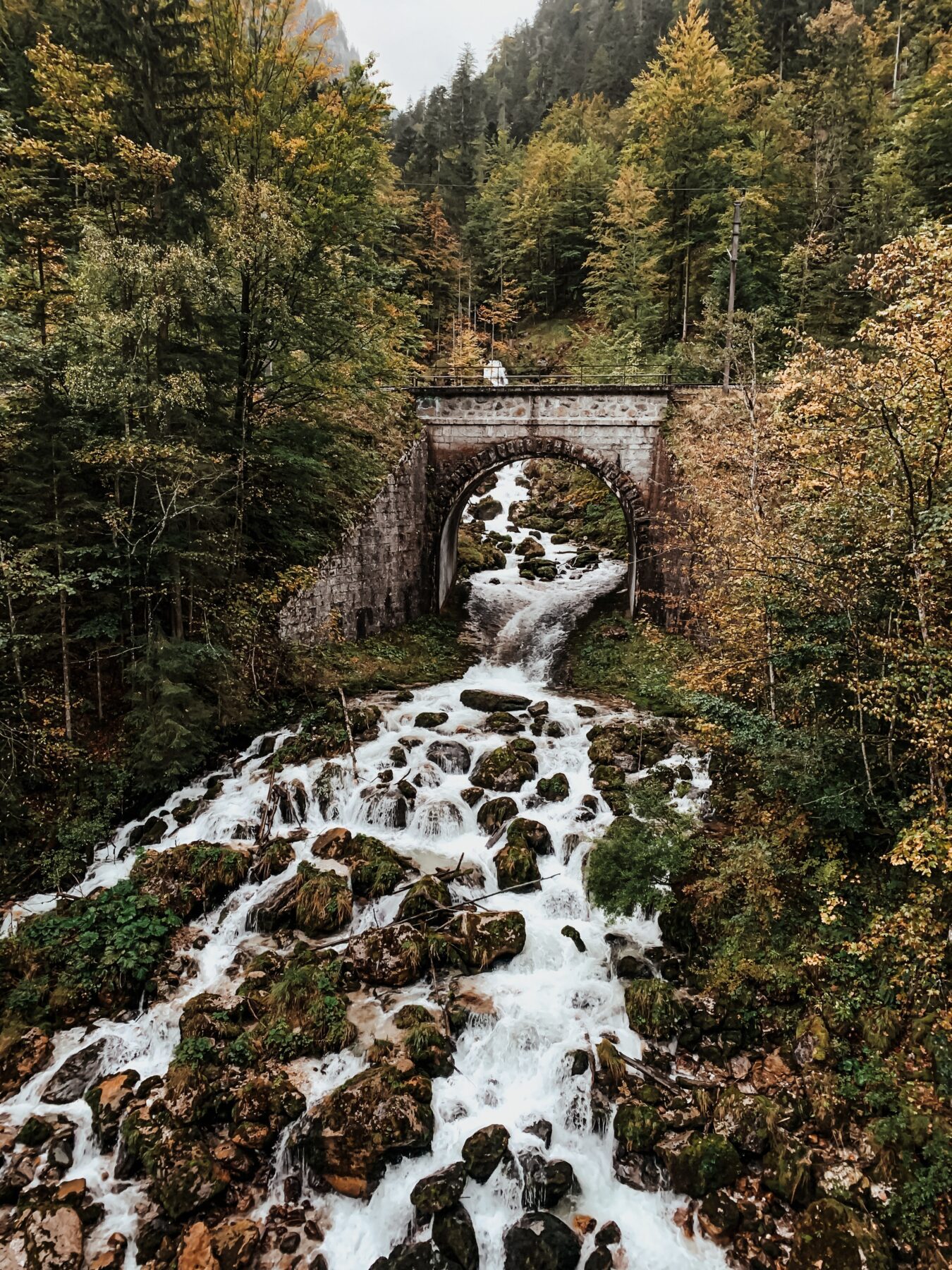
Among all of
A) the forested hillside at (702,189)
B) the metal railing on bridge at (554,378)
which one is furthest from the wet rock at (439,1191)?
the metal railing on bridge at (554,378)

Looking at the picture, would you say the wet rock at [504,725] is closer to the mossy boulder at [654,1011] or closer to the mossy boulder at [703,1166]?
the mossy boulder at [654,1011]

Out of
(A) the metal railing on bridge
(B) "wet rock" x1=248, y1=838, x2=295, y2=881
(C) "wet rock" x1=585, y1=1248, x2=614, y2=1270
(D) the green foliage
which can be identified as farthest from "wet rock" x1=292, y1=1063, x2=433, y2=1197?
(A) the metal railing on bridge

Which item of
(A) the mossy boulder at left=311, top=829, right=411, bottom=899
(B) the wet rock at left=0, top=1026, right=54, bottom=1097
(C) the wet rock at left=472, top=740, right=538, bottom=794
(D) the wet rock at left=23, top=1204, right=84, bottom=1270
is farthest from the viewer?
(C) the wet rock at left=472, top=740, right=538, bottom=794

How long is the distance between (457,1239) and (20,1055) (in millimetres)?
6375

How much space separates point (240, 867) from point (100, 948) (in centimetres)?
239

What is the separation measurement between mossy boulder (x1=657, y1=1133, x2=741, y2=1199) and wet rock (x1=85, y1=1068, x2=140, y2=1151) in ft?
22.2

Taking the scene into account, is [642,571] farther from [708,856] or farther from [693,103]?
[693,103]

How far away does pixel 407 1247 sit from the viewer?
6.86m

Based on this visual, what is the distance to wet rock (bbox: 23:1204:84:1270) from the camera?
262 inches

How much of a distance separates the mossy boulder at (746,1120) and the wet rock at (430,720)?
956cm

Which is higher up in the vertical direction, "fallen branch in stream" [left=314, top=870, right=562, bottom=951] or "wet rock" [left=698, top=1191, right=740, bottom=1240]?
"fallen branch in stream" [left=314, top=870, right=562, bottom=951]

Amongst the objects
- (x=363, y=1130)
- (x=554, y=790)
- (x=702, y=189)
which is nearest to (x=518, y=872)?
(x=554, y=790)

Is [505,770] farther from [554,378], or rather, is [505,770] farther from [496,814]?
[554,378]

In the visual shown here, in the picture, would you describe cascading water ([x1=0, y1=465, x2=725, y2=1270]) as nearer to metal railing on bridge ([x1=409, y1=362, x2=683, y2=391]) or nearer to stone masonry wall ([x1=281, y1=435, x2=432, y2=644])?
stone masonry wall ([x1=281, y1=435, x2=432, y2=644])
